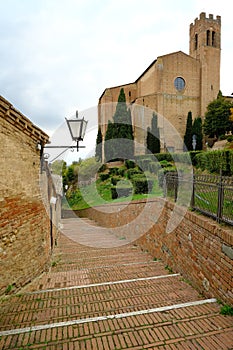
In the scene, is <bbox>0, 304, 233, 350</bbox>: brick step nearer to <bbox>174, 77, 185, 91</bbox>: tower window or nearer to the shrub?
the shrub

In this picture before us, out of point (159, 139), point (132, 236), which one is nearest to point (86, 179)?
point (159, 139)

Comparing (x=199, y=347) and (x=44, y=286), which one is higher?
(x=199, y=347)

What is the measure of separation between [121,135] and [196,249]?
2696 centimetres

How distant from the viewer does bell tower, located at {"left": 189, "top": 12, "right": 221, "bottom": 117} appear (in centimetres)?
3186

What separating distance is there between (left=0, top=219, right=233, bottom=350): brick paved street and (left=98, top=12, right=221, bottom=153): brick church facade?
27.3 m

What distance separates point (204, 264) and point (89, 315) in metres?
2.01

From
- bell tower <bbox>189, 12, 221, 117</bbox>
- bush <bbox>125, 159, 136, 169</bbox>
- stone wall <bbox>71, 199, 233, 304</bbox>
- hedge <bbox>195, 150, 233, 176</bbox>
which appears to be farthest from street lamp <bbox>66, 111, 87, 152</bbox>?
bell tower <bbox>189, 12, 221, 117</bbox>

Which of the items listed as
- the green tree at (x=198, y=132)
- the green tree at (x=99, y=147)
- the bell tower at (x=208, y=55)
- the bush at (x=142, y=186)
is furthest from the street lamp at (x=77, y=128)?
the bell tower at (x=208, y=55)

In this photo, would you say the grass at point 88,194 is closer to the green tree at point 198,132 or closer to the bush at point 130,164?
the bush at point 130,164

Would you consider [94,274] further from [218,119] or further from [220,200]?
[218,119]

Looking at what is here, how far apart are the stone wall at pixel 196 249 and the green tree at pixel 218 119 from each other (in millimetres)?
22411

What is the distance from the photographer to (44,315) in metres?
3.24

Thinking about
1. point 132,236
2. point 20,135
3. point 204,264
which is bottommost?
point 132,236

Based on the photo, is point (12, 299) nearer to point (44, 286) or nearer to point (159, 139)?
point (44, 286)
